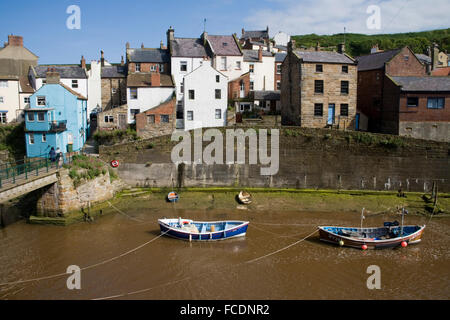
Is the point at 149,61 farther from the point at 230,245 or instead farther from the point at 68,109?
the point at 230,245

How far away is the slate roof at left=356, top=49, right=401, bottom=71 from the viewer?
117ft

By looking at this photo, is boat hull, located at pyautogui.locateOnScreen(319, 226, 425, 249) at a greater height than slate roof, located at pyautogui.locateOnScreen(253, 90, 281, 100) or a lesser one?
lesser

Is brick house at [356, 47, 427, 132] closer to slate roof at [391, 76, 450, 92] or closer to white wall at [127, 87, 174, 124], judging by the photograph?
slate roof at [391, 76, 450, 92]

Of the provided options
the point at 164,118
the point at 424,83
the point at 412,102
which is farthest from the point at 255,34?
the point at 412,102

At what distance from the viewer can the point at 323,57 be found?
34.0 metres

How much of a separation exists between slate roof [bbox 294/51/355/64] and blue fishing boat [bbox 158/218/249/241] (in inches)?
699

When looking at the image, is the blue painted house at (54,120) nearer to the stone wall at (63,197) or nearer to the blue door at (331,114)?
the stone wall at (63,197)

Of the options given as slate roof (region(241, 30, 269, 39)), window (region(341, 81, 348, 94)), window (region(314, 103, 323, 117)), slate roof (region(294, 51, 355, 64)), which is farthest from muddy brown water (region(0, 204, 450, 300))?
slate roof (region(241, 30, 269, 39))

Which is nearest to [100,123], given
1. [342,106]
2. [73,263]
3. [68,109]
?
[68,109]

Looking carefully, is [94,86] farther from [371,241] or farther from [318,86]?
[371,241]

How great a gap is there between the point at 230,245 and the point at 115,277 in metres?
6.59

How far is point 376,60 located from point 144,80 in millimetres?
23213

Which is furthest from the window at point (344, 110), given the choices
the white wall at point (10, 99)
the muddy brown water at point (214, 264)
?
the white wall at point (10, 99)
